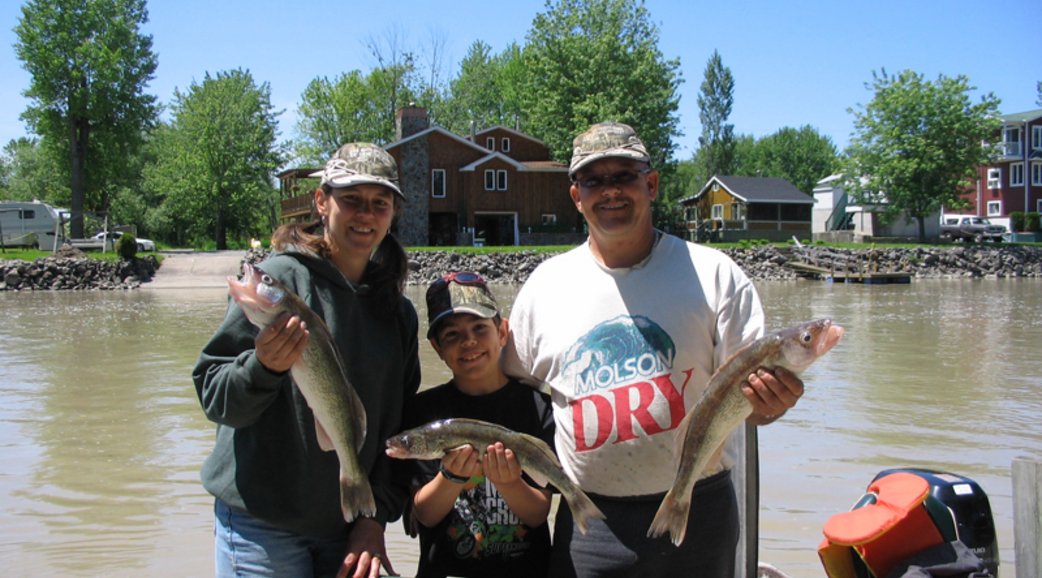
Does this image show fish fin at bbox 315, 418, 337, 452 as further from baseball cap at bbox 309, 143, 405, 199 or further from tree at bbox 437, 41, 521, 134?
tree at bbox 437, 41, 521, 134

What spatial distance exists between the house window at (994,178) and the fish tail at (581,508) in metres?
71.0

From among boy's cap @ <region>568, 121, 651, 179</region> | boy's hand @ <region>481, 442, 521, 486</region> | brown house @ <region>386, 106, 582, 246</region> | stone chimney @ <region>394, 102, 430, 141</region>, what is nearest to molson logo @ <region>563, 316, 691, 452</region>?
boy's hand @ <region>481, 442, 521, 486</region>

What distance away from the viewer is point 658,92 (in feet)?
180

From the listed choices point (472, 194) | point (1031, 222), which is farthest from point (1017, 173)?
point (472, 194)

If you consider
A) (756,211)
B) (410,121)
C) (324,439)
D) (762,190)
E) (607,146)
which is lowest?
(324,439)

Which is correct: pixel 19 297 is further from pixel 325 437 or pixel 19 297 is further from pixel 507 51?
pixel 507 51

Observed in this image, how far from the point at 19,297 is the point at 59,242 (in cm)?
1210

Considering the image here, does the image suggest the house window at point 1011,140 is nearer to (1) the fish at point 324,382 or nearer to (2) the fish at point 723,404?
(2) the fish at point 723,404

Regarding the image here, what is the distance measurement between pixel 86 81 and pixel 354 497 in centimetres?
5535

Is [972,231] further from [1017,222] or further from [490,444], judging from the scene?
[490,444]

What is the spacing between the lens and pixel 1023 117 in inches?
2532

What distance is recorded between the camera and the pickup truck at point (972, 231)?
53.7 metres

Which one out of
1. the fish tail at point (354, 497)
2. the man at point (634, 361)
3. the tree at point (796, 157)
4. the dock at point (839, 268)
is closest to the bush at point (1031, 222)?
the dock at point (839, 268)

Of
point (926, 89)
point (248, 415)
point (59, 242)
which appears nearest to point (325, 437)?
point (248, 415)
